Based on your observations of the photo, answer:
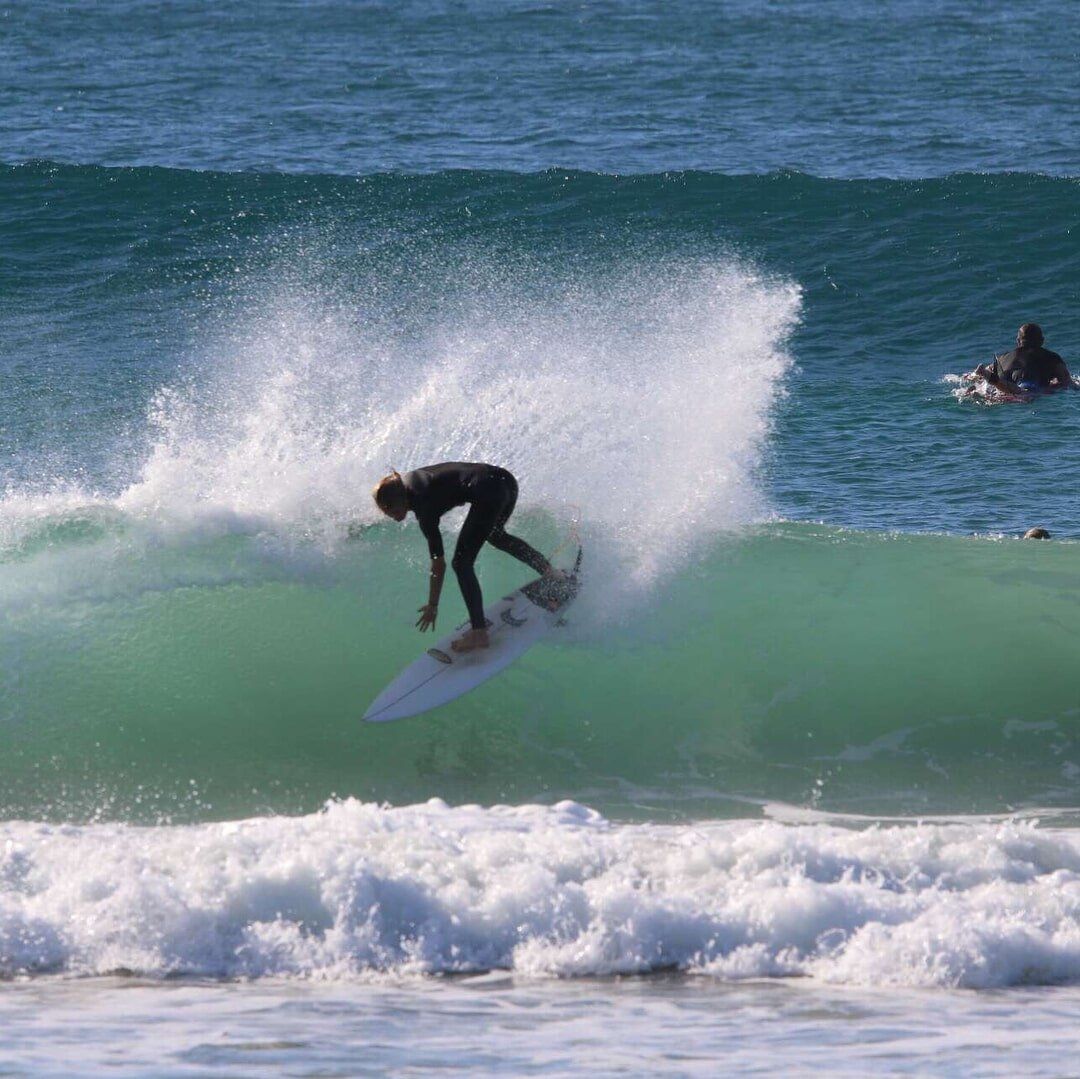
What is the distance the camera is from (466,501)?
25.8 feet

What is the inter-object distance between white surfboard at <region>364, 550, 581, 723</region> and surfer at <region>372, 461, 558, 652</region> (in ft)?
0.69

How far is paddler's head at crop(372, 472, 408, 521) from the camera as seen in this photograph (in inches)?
299

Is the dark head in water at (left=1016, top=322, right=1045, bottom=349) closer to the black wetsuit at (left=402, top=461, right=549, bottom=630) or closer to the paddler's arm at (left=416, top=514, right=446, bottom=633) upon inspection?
the black wetsuit at (left=402, top=461, right=549, bottom=630)

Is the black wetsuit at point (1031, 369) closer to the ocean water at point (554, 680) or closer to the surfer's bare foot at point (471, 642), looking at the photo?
the ocean water at point (554, 680)

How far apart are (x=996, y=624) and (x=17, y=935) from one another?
221 inches

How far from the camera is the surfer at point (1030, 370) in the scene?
15219mm

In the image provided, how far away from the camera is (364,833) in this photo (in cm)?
658

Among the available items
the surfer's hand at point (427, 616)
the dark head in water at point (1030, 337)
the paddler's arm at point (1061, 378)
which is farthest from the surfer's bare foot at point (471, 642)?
the paddler's arm at point (1061, 378)

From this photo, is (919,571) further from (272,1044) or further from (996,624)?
(272,1044)

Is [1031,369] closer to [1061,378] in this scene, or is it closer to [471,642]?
[1061,378]

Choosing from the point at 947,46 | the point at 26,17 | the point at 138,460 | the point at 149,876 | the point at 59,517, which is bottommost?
the point at 149,876

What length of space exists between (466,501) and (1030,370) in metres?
9.09

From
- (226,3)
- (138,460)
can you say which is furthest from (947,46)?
(138,460)

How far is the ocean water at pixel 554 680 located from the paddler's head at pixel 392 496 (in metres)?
1.17
